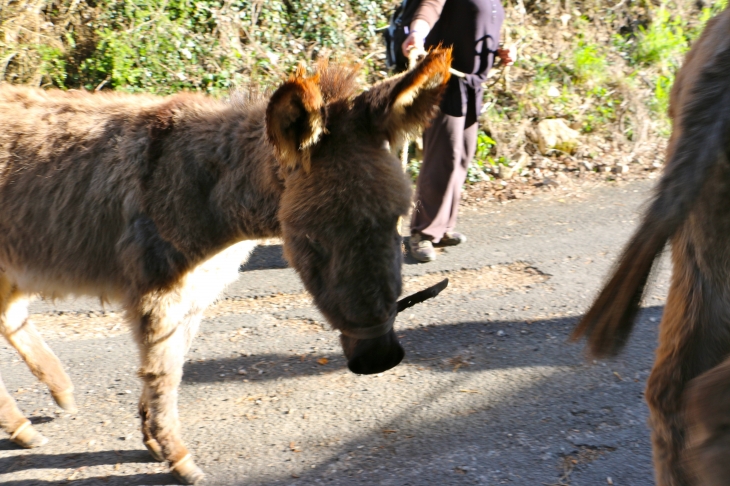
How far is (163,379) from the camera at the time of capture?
304cm

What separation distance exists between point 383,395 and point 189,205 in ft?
5.11

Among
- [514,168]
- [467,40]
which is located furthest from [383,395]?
[514,168]

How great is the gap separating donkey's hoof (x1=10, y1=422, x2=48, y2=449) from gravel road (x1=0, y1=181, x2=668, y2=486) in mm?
40

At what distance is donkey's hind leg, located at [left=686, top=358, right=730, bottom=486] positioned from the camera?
1424mm

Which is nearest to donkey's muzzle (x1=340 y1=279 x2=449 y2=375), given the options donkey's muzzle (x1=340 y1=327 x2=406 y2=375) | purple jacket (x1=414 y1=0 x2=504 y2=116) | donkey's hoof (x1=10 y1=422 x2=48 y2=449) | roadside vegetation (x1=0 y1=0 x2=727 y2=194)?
donkey's muzzle (x1=340 y1=327 x2=406 y2=375)

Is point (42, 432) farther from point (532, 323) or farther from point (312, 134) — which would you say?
point (532, 323)

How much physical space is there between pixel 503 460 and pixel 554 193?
4.58 meters

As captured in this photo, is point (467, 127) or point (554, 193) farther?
point (554, 193)

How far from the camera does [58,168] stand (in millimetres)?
3148

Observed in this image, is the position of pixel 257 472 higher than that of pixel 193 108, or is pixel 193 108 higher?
pixel 193 108

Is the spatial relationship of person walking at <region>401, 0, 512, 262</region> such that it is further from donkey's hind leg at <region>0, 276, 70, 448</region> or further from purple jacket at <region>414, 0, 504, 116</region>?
donkey's hind leg at <region>0, 276, 70, 448</region>

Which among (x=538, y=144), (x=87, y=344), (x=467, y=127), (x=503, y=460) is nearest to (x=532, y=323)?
(x=503, y=460)

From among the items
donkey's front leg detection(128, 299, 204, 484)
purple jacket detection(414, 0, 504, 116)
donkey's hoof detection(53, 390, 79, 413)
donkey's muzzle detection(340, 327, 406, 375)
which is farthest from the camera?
purple jacket detection(414, 0, 504, 116)

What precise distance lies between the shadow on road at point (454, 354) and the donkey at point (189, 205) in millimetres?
826
